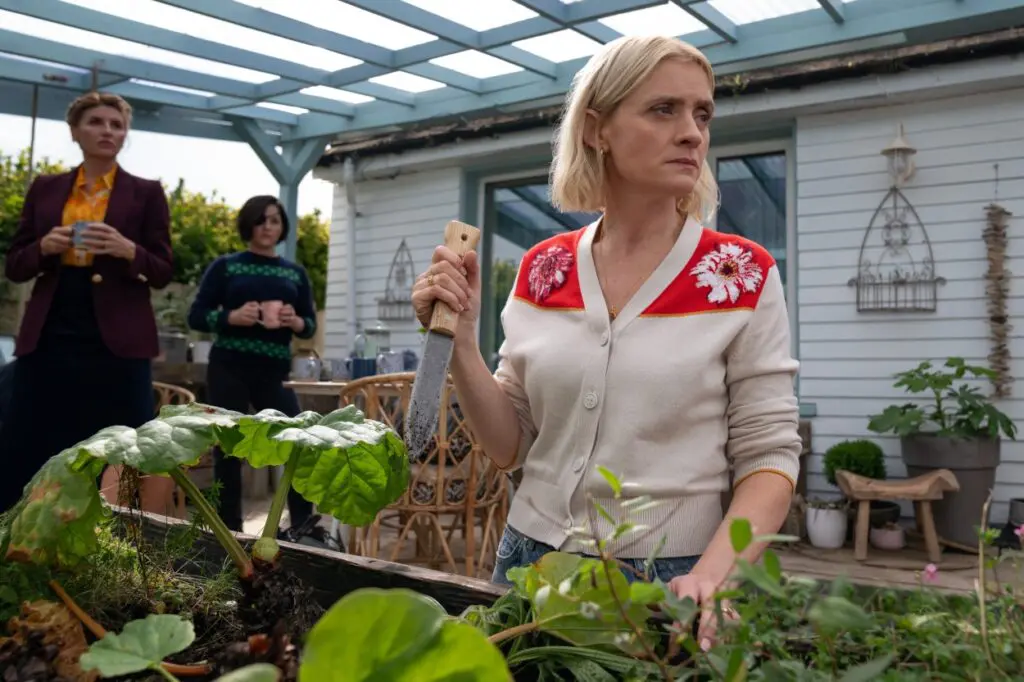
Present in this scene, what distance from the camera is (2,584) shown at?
0.67 m

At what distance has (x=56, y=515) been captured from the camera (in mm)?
A: 653

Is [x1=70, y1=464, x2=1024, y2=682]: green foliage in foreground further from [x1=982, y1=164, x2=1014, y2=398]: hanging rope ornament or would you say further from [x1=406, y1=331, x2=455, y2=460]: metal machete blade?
[x1=982, y1=164, x2=1014, y2=398]: hanging rope ornament

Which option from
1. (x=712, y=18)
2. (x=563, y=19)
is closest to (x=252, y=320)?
(x=563, y=19)

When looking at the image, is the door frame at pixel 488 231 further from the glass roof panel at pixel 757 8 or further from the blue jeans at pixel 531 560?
the blue jeans at pixel 531 560

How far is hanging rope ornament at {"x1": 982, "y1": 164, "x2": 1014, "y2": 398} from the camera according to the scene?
204 inches

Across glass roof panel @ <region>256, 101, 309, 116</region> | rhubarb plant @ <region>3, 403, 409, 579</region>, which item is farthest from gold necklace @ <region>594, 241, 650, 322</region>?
glass roof panel @ <region>256, 101, 309, 116</region>

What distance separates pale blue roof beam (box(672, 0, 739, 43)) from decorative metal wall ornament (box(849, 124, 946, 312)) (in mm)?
1256

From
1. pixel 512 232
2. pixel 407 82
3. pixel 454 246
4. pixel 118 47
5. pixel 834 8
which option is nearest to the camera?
pixel 454 246

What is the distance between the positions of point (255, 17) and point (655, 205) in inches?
172

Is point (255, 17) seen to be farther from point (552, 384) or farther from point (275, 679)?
point (275, 679)

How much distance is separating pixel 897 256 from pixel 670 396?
497 centimetres

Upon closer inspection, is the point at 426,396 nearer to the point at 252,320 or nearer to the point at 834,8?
the point at 252,320

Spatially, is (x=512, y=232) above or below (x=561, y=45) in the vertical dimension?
below

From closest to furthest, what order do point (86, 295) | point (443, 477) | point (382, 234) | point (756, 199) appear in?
point (86, 295)
point (443, 477)
point (756, 199)
point (382, 234)
